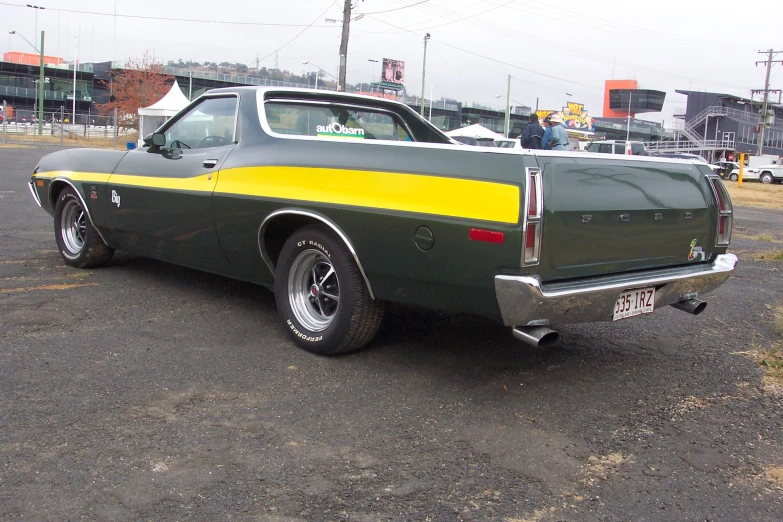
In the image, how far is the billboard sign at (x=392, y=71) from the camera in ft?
271

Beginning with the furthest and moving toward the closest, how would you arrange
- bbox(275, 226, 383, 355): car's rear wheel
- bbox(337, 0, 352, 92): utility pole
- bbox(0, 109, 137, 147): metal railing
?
1. bbox(0, 109, 137, 147): metal railing
2. bbox(337, 0, 352, 92): utility pole
3. bbox(275, 226, 383, 355): car's rear wheel

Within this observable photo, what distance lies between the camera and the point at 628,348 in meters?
4.80

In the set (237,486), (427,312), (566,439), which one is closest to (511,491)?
(566,439)

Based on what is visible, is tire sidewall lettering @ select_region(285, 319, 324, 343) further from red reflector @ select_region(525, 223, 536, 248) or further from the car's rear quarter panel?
red reflector @ select_region(525, 223, 536, 248)

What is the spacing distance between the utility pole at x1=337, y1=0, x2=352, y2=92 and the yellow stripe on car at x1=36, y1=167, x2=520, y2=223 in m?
20.6

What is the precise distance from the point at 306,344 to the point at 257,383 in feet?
1.86

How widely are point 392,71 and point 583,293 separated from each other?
273ft

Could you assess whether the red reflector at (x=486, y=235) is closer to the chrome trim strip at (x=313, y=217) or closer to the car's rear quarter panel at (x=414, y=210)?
the car's rear quarter panel at (x=414, y=210)

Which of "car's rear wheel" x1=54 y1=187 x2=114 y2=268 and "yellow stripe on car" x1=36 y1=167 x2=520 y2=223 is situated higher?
"yellow stripe on car" x1=36 y1=167 x2=520 y2=223

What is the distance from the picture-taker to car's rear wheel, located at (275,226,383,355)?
403 centimetres

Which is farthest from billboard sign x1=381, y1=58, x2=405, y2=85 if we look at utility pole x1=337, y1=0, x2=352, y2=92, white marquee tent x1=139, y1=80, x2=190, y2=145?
utility pole x1=337, y1=0, x2=352, y2=92

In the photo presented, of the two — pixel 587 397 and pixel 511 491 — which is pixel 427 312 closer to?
pixel 587 397

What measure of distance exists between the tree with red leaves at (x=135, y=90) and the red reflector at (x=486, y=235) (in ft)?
173

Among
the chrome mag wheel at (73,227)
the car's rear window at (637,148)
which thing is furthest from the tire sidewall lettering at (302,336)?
the car's rear window at (637,148)
